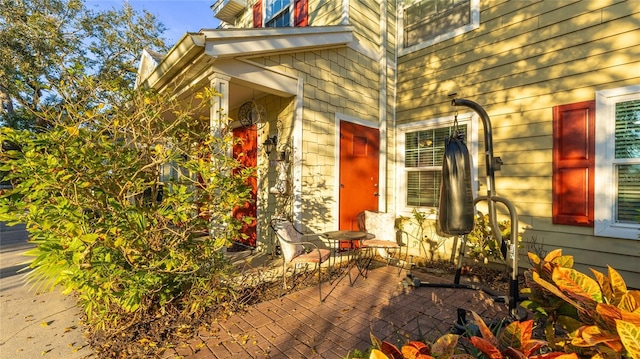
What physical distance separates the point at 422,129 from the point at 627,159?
8.64ft

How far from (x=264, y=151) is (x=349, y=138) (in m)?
1.50

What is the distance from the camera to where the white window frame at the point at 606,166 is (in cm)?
326

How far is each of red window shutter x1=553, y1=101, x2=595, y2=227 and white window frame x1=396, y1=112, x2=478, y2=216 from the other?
99cm

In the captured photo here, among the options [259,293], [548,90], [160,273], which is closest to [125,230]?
[160,273]

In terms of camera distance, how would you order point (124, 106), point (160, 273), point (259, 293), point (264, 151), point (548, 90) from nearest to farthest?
point (160, 273) → point (124, 106) → point (259, 293) → point (548, 90) → point (264, 151)

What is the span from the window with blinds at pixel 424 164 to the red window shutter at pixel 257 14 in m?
4.42

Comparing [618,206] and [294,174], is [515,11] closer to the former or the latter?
[618,206]

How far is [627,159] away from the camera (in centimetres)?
319

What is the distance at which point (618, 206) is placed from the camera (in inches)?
128

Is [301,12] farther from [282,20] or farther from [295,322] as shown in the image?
[295,322]

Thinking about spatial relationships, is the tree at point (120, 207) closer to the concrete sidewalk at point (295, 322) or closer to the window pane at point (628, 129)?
the concrete sidewalk at point (295, 322)

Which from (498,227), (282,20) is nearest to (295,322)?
(498,227)

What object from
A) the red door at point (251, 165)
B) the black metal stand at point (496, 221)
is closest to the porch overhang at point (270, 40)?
the red door at point (251, 165)

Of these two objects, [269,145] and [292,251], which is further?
[269,145]
